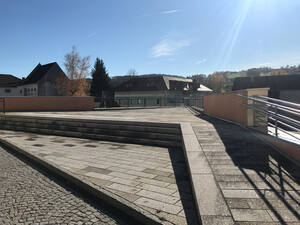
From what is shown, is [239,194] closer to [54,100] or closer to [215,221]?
[215,221]

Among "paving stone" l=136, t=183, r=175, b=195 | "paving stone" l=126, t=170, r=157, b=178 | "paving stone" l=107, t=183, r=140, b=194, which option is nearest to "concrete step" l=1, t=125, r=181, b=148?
"paving stone" l=126, t=170, r=157, b=178

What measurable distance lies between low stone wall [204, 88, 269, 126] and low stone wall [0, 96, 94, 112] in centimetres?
1191

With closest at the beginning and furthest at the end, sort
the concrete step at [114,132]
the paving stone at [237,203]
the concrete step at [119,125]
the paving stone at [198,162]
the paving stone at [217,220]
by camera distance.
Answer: the paving stone at [217,220]
the paving stone at [237,203]
the paving stone at [198,162]
the concrete step at [114,132]
the concrete step at [119,125]

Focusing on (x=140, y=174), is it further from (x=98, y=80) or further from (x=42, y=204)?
(x=98, y=80)

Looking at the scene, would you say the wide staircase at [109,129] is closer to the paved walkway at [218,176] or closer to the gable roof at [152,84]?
the paved walkway at [218,176]

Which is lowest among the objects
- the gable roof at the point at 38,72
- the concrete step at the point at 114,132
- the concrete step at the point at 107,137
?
the concrete step at the point at 107,137

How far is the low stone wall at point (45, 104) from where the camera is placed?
Result: 55.0 feet

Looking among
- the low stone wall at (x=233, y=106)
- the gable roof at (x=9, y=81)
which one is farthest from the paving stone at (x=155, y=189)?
the gable roof at (x=9, y=81)

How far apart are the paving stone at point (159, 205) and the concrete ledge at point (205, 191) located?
29 centimetres

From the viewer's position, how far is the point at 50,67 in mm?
50906

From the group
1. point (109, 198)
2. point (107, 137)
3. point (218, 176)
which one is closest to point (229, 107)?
point (107, 137)

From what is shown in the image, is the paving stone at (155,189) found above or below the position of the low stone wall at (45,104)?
below

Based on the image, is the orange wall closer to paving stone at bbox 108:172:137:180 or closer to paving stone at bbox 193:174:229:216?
paving stone at bbox 193:174:229:216

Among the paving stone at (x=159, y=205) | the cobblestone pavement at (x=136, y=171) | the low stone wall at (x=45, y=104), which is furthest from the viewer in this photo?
the low stone wall at (x=45, y=104)
